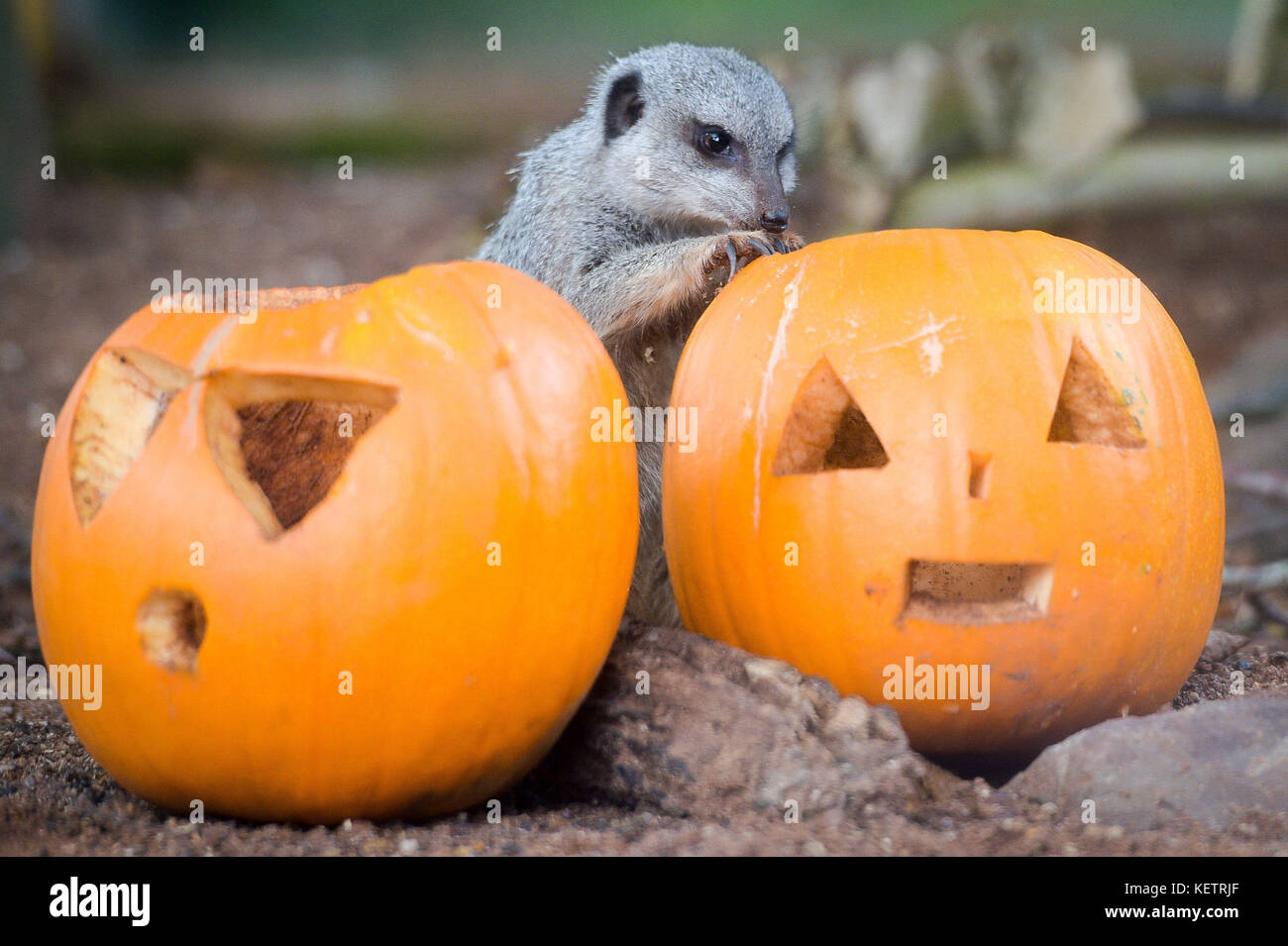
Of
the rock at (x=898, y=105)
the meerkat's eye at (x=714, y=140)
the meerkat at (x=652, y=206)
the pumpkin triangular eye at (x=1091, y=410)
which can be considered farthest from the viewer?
the rock at (x=898, y=105)

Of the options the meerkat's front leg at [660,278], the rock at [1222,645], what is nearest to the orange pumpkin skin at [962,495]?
the meerkat's front leg at [660,278]

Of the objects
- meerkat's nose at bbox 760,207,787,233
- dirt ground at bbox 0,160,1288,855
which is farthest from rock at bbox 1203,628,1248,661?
meerkat's nose at bbox 760,207,787,233

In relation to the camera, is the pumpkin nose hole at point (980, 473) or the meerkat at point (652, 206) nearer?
the pumpkin nose hole at point (980, 473)

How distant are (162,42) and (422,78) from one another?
6.89 feet

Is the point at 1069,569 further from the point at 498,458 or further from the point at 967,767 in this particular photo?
the point at 498,458

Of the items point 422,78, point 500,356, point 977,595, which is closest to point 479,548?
point 500,356

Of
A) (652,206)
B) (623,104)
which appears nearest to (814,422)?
(652,206)

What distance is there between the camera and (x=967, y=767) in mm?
2582

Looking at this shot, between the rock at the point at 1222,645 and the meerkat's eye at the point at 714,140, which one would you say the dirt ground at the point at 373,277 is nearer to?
the rock at the point at 1222,645

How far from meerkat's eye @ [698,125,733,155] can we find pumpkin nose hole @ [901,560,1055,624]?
6.52ft

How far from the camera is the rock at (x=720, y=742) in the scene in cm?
212

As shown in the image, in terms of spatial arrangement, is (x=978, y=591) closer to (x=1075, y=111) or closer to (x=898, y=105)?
(x=898, y=105)

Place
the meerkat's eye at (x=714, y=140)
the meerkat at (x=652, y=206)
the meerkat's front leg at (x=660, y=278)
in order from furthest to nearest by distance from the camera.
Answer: the meerkat's eye at (x=714, y=140) < the meerkat at (x=652, y=206) < the meerkat's front leg at (x=660, y=278)

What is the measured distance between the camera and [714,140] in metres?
4.02
